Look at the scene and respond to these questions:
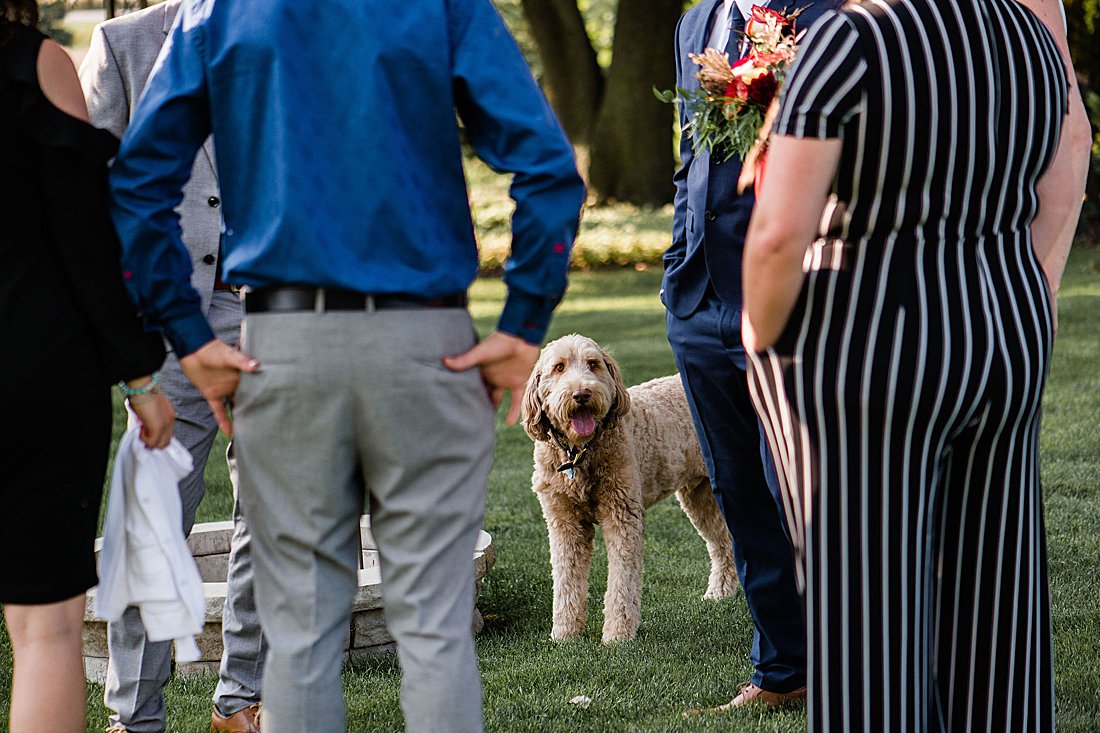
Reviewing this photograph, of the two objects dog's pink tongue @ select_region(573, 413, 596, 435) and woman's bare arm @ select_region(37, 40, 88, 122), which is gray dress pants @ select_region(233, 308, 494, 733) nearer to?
woman's bare arm @ select_region(37, 40, 88, 122)

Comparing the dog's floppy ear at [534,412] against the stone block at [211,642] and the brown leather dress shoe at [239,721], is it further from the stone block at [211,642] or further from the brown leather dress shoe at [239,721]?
the brown leather dress shoe at [239,721]

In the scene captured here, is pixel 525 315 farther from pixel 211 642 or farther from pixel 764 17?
pixel 211 642

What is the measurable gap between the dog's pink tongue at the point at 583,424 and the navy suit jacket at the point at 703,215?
128cm

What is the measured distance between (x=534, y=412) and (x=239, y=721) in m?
1.91

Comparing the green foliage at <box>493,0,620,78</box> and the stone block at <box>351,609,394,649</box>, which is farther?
the green foliage at <box>493,0,620,78</box>

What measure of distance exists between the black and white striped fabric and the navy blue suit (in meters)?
1.00

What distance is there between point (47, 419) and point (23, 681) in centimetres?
60

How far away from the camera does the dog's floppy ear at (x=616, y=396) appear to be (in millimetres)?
5309

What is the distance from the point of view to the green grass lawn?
13.2ft

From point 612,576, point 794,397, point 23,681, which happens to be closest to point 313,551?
point 23,681

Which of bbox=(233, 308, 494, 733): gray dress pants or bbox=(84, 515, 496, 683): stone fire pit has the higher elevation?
bbox=(233, 308, 494, 733): gray dress pants

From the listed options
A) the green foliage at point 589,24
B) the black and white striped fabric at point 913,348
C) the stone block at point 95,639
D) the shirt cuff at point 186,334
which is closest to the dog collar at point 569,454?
the stone block at point 95,639

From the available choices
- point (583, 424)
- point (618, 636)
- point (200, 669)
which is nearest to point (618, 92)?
point (583, 424)

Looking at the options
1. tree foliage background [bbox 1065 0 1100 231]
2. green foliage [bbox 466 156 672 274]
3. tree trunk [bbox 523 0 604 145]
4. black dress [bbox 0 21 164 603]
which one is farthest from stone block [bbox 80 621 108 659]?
tree trunk [bbox 523 0 604 145]
